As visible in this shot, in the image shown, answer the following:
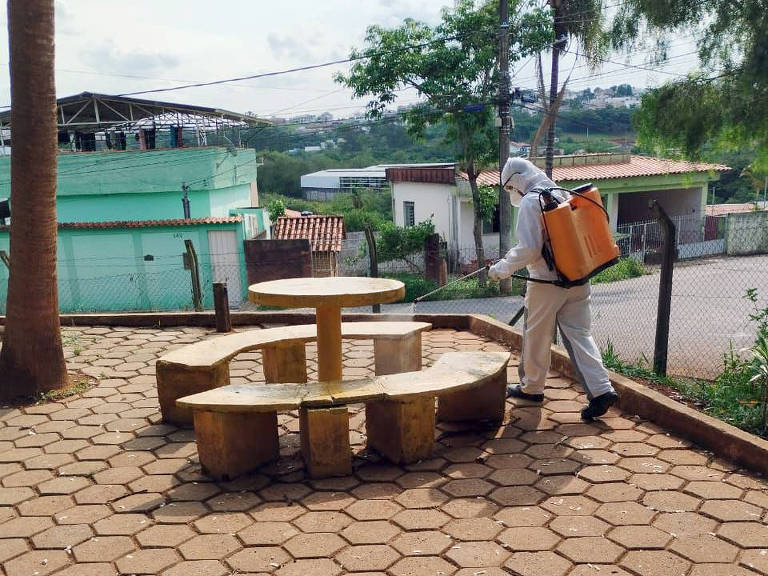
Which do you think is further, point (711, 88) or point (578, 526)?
point (711, 88)

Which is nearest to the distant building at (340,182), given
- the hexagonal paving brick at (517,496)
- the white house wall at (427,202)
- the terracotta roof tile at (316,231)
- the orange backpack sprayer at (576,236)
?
the white house wall at (427,202)

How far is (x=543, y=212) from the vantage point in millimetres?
4211

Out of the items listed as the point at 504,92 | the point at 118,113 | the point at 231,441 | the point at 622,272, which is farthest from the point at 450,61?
the point at 231,441

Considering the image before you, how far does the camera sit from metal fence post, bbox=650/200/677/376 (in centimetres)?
489

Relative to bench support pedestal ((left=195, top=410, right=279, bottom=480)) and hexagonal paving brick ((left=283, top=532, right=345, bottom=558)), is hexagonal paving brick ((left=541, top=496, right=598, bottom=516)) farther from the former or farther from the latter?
bench support pedestal ((left=195, top=410, right=279, bottom=480))

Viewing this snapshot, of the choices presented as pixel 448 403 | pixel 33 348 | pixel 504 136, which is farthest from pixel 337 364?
pixel 504 136

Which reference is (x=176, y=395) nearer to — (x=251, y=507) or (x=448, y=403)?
(x=251, y=507)

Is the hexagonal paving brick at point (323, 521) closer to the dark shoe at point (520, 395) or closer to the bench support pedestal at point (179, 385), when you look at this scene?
the bench support pedestal at point (179, 385)

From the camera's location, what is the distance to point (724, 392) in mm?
4750

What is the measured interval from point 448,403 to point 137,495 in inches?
75.6

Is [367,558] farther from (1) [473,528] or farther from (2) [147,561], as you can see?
(2) [147,561]

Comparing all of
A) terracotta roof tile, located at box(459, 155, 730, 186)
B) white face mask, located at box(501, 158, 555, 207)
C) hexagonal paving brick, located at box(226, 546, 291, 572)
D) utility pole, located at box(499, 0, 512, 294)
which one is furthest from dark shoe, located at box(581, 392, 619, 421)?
terracotta roof tile, located at box(459, 155, 730, 186)

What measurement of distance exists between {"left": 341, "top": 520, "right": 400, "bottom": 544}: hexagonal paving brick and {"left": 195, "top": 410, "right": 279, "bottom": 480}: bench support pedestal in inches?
33.9

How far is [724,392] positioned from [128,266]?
13.8 m
